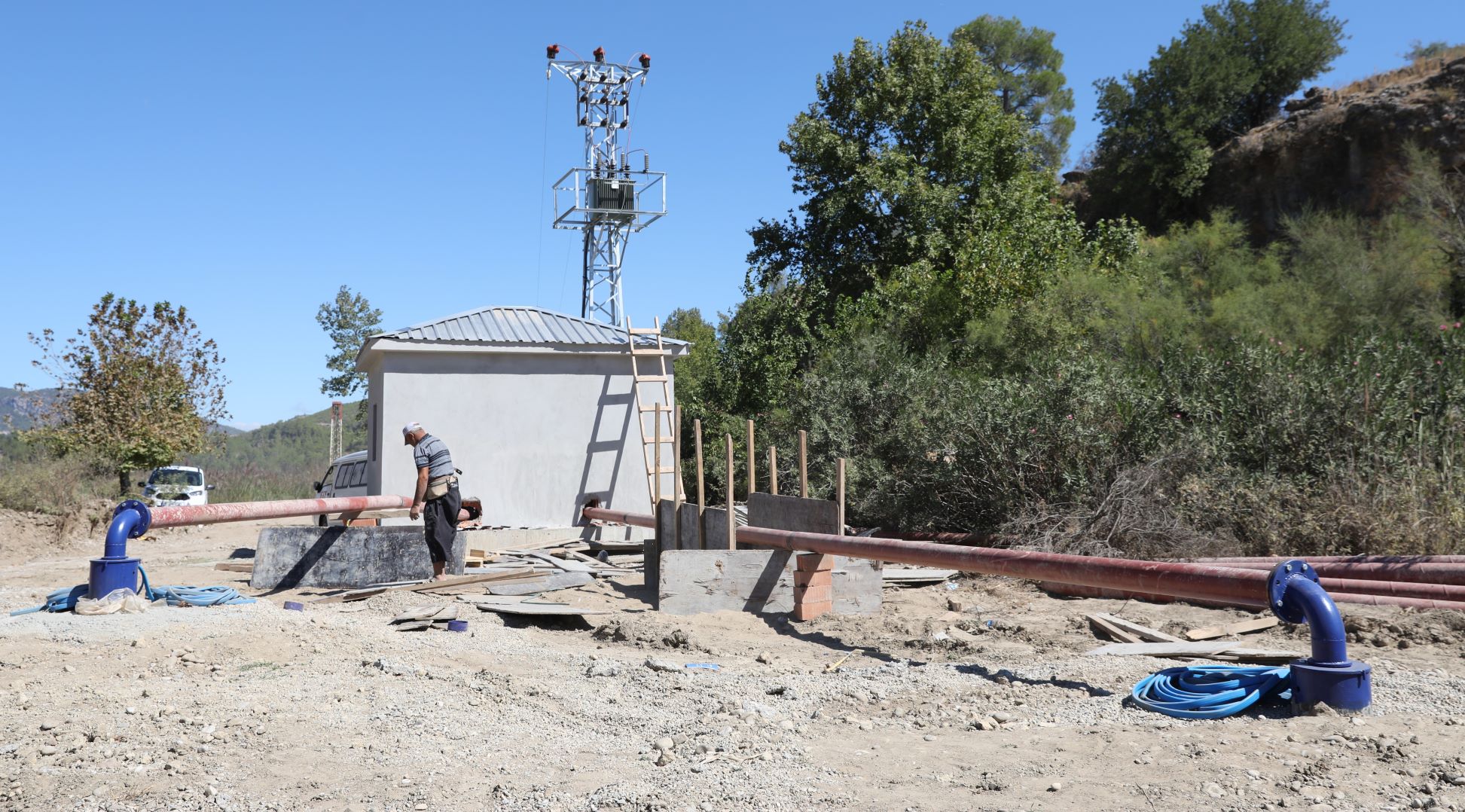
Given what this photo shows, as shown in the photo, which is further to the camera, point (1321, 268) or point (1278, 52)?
point (1278, 52)

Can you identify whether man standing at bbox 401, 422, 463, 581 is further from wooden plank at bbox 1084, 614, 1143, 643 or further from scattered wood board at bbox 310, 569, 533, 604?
wooden plank at bbox 1084, 614, 1143, 643

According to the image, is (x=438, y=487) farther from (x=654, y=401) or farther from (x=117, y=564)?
(x=654, y=401)

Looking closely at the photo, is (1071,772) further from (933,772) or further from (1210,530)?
(1210,530)

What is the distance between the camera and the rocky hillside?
26406mm

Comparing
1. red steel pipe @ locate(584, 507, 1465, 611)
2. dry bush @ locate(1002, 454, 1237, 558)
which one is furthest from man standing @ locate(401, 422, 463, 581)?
dry bush @ locate(1002, 454, 1237, 558)

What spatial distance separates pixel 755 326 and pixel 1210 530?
657 inches

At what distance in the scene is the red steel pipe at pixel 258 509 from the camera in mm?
9889

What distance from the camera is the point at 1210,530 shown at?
11062mm

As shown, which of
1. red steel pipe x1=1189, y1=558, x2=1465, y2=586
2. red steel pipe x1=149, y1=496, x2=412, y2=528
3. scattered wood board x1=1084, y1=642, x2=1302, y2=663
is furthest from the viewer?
red steel pipe x1=149, y1=496, x2=412, y2=528

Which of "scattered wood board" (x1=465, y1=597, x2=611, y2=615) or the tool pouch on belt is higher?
the tool pouch on belt

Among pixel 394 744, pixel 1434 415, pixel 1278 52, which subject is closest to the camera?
pixel 394 744

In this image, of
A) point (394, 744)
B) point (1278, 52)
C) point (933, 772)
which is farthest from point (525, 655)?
point (1278, 52)

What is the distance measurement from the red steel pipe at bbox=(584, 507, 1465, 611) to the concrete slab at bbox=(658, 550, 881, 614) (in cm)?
26

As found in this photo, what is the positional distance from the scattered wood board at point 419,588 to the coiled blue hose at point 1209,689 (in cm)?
703
